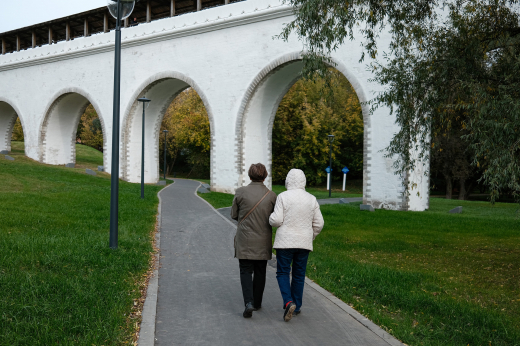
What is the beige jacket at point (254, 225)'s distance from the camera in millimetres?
4938

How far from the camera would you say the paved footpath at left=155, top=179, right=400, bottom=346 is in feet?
14.3

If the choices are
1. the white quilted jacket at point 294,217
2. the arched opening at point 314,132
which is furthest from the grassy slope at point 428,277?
the arched opening at point 314,132

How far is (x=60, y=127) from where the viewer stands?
107 feet

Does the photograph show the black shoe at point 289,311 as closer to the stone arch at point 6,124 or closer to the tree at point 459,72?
the tree at point 459,72

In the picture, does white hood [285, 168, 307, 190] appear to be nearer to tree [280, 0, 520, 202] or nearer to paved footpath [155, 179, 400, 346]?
paved footpath [155, 179, 400, 346]

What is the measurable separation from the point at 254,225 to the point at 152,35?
2291 centimetres

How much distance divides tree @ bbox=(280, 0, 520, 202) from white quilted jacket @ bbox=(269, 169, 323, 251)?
285cm

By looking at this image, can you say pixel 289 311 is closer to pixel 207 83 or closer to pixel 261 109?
pixel 261 109

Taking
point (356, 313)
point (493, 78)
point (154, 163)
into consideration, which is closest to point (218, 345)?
point (356, 313)

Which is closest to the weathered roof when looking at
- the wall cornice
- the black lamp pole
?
the wall cornice

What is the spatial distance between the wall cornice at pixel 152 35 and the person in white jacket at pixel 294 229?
1710cm

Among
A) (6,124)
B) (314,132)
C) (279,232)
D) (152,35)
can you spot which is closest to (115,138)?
(279,232)

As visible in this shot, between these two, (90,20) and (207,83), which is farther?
(90,20)

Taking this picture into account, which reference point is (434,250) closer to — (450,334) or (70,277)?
(450,334)
